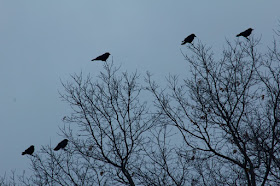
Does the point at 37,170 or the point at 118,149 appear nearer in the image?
the point at 118,149

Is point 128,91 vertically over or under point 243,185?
over

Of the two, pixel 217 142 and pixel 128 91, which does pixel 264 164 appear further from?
pixel 128 91

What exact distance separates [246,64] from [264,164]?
2534 mm

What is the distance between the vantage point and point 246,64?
7.18 metres

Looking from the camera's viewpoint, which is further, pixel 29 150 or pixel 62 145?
pixel 29 150

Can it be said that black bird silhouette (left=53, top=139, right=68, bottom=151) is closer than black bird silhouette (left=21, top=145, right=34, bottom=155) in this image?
Yes

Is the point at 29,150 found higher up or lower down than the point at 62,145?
higher up

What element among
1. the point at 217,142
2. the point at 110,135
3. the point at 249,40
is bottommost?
the point at 217,142

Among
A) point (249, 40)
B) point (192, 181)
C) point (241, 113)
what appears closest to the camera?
point (241, 113)

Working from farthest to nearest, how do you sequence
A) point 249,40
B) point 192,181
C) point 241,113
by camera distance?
point 192,181 → point 249,40 → point 241,113

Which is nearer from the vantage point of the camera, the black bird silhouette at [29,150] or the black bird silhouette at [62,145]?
the black bird silhouette at [62,145]

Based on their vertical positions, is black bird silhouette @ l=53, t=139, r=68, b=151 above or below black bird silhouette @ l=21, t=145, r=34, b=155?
below

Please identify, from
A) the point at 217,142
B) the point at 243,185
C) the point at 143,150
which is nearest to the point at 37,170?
the point at 143,150

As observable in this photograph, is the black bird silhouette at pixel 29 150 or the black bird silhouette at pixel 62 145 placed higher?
the black bird silhouette at pixel 29 150
